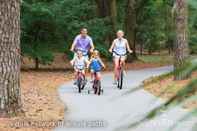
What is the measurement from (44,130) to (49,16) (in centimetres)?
1896

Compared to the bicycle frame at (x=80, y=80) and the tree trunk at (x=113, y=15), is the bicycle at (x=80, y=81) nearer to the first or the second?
the bicycle frame at (x=80, y=80)

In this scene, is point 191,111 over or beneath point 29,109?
over

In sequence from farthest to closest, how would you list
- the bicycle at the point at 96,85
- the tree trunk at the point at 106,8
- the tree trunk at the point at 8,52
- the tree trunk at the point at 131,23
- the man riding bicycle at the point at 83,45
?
the tree trunk at the point at 131,23, the tree trunk at the point at 106,8, the man riding bicycle at the point at 83,45, the bicycle at the point at 96,85, the tree trunk at the point at 8,52

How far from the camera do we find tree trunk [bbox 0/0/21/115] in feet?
35.7

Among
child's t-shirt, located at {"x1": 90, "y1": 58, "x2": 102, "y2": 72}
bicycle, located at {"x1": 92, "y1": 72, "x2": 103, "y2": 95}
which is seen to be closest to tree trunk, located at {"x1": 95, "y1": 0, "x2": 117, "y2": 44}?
child's t-shirt, located at {"x1": 90, "y1": 58, "x2": 102, "y2": 72}

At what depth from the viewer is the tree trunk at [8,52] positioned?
1088cm

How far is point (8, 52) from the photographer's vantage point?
10914mm

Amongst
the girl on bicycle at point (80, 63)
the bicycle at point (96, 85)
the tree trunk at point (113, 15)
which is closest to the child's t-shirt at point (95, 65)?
the bicycle at point (96, 85)

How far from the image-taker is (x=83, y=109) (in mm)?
13172

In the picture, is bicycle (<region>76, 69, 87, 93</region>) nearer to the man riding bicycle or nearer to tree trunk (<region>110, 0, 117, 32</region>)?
the man riding bicycle

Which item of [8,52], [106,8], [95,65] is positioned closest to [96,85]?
[95,65]

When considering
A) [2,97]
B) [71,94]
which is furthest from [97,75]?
[2,97]

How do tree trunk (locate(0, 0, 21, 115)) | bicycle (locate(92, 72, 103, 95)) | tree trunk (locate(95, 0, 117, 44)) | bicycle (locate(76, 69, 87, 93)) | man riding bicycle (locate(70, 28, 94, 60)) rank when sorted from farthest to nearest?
1. tree trunk (locate(95, 0, 117, 44))
2. man riding bicycle (locate(70, 28, 94, 60))
3. bicycle (locate(76, 69, 87, 93))
4. bicycle (locate(92, 72, 103, 95))
5. tree trunk (locate(0, 0, 21, 115))

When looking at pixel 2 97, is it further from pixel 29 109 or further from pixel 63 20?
pixel 63 20
